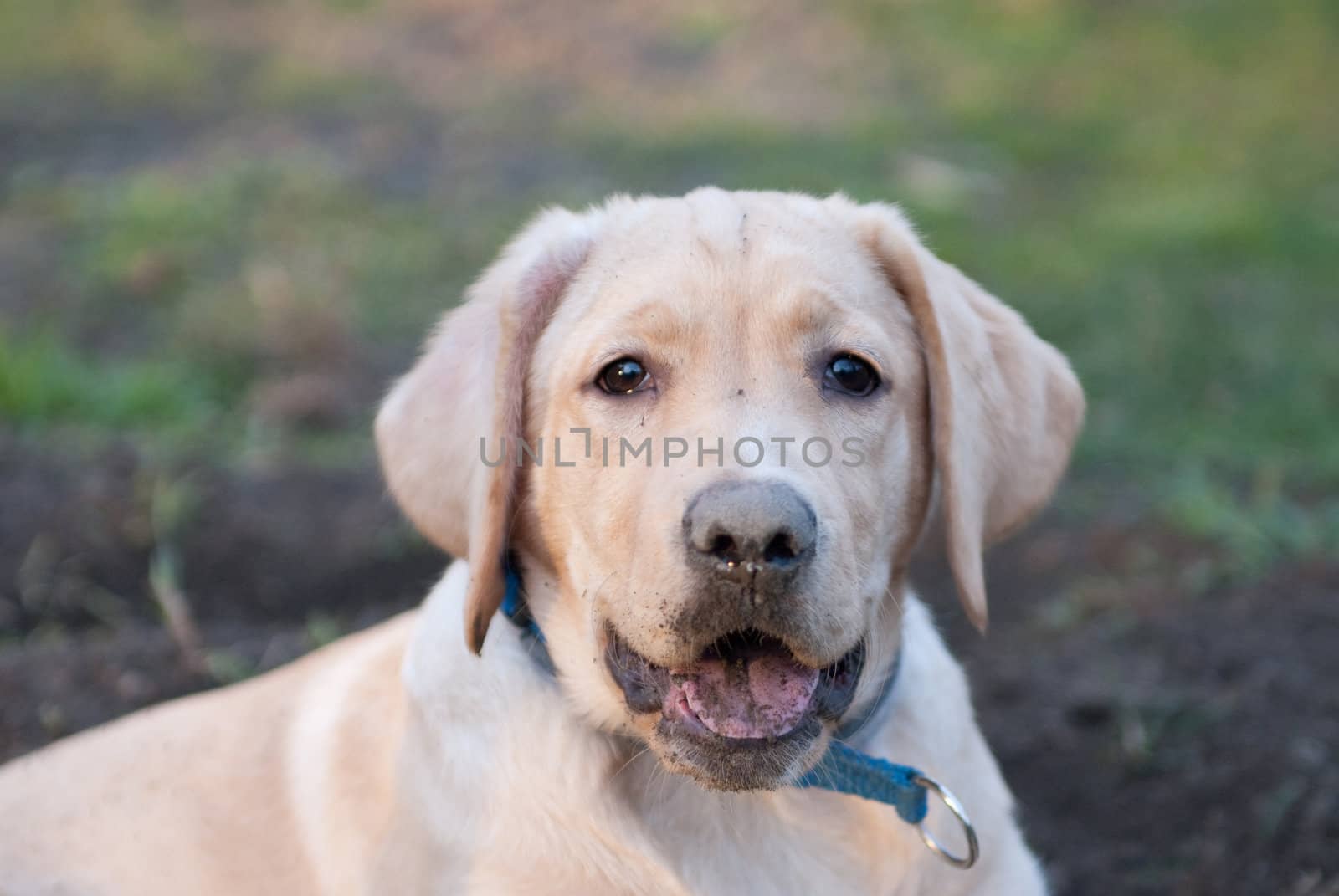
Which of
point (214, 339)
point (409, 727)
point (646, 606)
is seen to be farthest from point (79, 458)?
point (646, 606)

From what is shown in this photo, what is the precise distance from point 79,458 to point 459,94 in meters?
6.42

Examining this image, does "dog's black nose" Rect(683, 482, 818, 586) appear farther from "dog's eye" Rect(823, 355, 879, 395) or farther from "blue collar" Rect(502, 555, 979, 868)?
"blue collar" Rect(502, 555, 979, 868)

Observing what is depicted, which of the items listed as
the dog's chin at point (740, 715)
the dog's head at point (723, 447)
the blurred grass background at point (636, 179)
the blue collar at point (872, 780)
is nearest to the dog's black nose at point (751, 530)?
the dog's head at point (723, 447)

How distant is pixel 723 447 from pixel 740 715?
1.60 ft

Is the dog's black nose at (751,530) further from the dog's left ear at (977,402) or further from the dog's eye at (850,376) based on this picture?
the dog's left ear at (977,402)

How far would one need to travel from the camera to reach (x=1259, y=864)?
3539 millimetres

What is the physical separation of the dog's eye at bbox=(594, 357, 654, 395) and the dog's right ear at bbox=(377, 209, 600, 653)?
0.21 metres

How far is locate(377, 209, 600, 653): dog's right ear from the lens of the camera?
104 inches

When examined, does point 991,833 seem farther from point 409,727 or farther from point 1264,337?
point 1264,337

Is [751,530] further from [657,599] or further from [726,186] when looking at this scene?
[726,186]

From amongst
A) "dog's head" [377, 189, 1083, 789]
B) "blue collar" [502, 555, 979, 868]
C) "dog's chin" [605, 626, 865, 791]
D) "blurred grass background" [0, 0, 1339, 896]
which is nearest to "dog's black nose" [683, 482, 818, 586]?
"dog's head" [377, 189, 1083, 789]

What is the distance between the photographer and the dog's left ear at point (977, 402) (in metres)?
2.75

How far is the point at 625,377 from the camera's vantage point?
2.67 m

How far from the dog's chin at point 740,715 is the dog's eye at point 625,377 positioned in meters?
0.54
